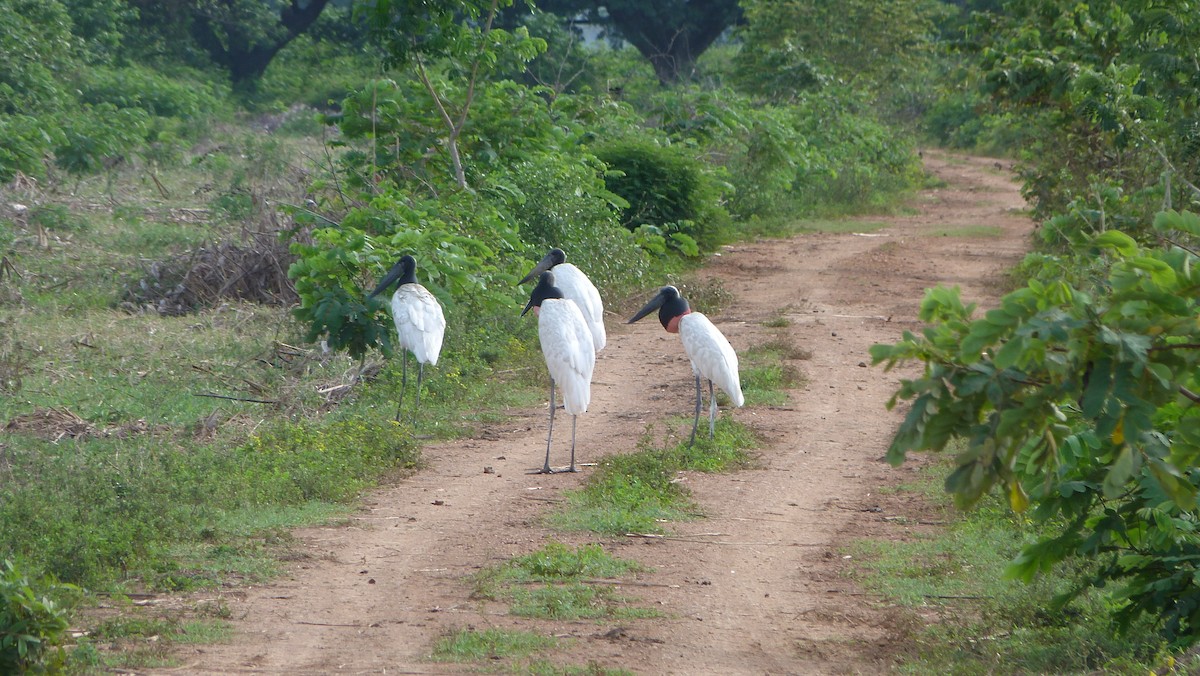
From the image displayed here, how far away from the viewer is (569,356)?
7801mm

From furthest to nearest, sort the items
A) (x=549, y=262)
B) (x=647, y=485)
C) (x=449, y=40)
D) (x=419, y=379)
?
1. (x=449, y=40)
2. (x=549, y=262)
3. (x=419, y=379)
4. (x=647, y=485)

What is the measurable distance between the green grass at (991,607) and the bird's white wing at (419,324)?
11.3 feet

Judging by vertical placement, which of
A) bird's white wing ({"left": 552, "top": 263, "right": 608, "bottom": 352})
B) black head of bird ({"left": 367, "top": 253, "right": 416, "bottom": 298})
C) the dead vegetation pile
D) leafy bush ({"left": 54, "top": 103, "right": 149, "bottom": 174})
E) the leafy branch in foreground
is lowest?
the dead vegetation pile

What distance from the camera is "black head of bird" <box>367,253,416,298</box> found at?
942 cm

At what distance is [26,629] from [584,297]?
5770 mm

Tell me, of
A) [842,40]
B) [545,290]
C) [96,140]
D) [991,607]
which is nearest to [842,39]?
[842,40]

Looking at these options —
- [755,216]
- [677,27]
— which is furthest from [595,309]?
[677,27]

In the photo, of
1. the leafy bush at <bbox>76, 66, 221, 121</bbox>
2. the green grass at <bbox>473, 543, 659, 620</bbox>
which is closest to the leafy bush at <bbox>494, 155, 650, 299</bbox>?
the green grass at <bbox>473, 543, 659, 620</bbox>

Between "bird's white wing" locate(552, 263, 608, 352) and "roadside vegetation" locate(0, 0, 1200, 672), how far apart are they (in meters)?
0.79

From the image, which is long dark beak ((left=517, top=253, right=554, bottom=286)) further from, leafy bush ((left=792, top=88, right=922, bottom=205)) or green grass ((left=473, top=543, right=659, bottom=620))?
leafy bush ((left=792, top=88, right=922, bottom=205))

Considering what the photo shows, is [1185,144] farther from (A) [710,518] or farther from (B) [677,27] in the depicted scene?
(B) [677,27]

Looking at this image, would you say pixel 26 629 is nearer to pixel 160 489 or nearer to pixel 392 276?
pixel 160 489

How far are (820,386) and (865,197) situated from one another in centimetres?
1223

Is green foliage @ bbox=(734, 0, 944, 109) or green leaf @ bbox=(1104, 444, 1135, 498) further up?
green foliage @ bbox=(734, 0, 944, 109)
